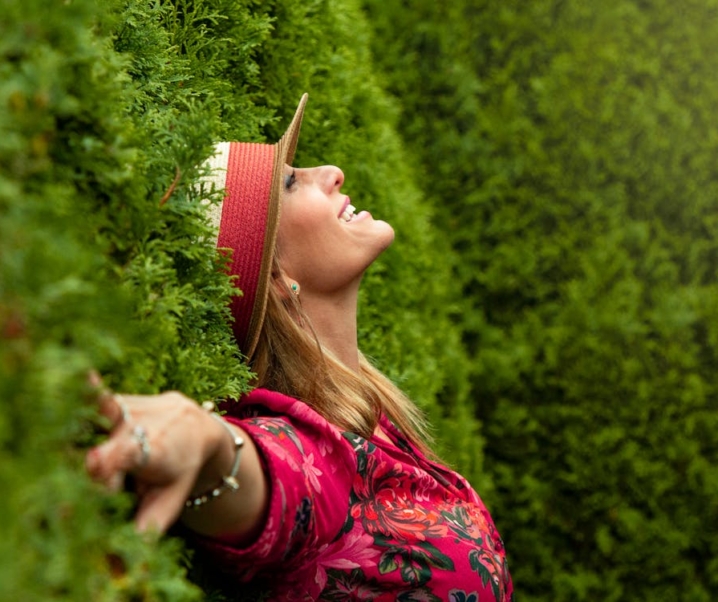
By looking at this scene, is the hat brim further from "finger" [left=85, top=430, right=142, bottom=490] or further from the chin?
"finger" [left=85, top=430, right=142, bottom=490]

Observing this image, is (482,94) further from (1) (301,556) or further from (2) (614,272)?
(1) (301,556)

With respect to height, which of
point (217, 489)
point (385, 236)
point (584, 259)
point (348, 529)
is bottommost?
point (584, 259)

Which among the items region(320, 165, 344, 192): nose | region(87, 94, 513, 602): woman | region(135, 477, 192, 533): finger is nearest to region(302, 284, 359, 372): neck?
region(87, 94, 513, 602): woman

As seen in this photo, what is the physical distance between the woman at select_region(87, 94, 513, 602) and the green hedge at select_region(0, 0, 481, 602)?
92mm

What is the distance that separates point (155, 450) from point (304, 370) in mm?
A: 1119

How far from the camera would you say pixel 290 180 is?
249 centimetres

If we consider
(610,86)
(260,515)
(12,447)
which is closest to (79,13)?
(12,447)

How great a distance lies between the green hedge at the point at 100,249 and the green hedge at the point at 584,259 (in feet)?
7.57

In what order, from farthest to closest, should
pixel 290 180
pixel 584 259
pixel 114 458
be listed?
1. pixel 584 259
2. pixel 290 180
3. pixel 114 458

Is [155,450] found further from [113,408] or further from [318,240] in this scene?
[318,240]

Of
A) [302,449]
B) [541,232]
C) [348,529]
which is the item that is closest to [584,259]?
[541,232]

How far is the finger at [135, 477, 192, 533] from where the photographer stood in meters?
1.29

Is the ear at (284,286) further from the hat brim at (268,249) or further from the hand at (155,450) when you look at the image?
the hand at (155,450)

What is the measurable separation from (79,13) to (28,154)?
0.73 ft
